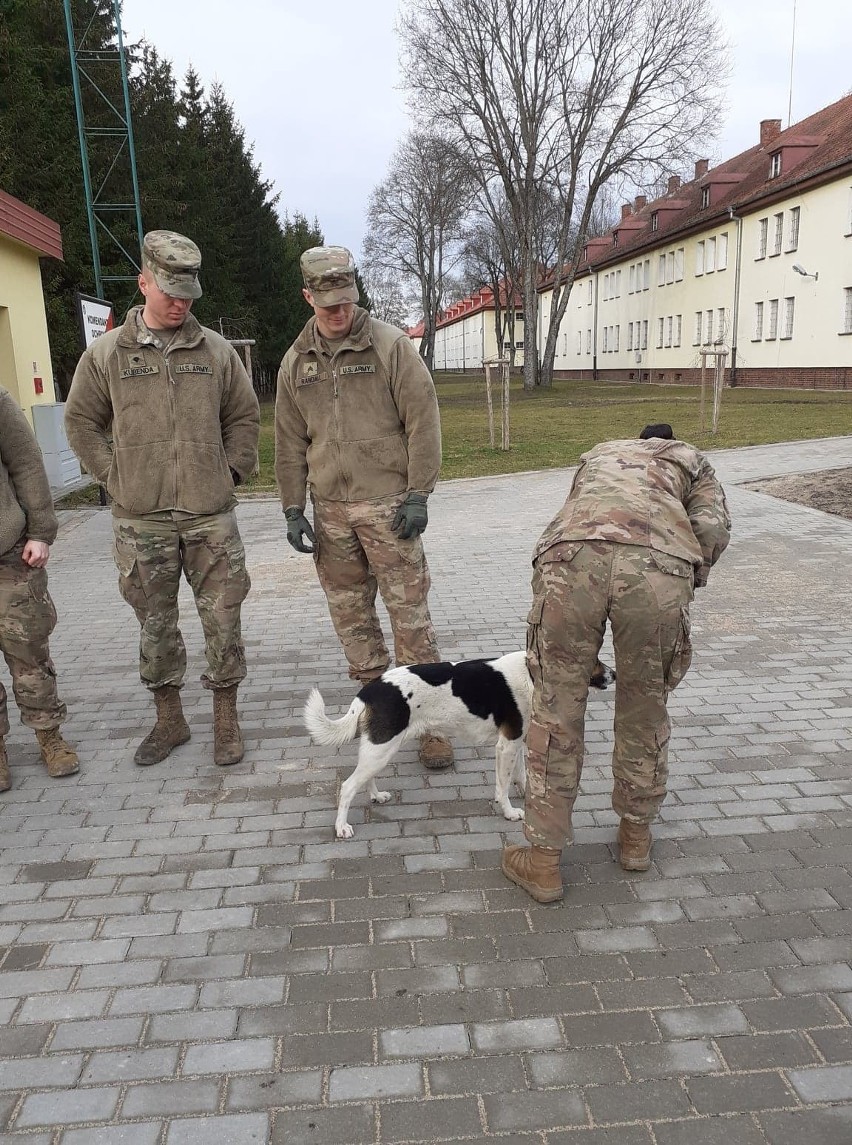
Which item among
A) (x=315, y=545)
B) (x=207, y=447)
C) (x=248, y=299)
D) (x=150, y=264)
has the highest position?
(x=248, y=299)

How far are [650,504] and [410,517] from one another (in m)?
1.40

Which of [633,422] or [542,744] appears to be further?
[633,422]

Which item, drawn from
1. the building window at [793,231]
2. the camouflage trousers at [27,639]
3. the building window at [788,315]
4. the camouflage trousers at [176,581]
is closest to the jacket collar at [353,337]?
the camouflage trousers at [176,581]

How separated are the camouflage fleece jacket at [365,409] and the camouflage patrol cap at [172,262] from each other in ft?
1.83

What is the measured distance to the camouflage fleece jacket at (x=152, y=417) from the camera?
3957 mm

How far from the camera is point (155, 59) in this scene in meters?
32.2

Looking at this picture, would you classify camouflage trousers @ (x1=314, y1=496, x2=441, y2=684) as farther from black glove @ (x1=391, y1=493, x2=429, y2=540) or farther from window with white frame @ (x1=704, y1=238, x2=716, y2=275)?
window with white frame @ (x1=704, y1=238, x2=716, y2=275)

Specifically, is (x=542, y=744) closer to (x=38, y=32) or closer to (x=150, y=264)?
(x=150, y=264)

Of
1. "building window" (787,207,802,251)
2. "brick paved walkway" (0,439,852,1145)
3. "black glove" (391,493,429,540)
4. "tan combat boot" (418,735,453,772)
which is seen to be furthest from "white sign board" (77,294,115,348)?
"building window" (787,207,802,251)

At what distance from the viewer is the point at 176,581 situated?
4.23m

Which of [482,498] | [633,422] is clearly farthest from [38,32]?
[482,498]

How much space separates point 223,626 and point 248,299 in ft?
130

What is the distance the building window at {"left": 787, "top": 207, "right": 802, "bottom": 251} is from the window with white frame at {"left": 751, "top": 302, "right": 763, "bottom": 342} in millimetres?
2928

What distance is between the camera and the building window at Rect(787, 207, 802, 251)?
34.4 metres
